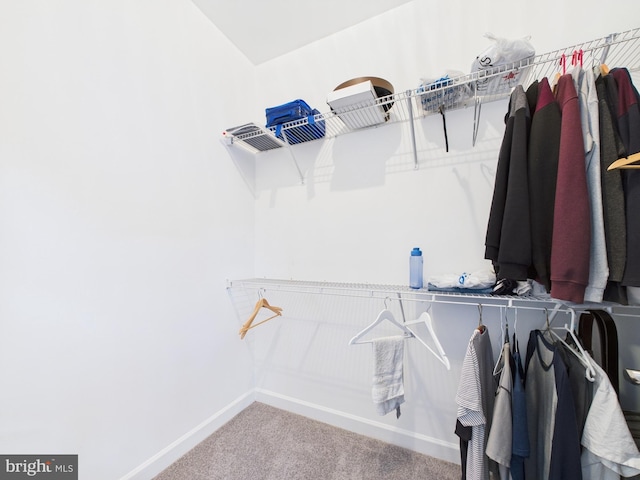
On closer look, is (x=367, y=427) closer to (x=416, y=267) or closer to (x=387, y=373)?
(x=387, y=373)

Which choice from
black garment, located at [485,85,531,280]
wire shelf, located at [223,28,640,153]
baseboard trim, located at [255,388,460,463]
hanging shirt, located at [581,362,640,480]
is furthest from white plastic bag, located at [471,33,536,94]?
baseboard trim, located at [255,388,460,463]

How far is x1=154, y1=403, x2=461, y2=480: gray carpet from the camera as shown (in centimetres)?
132

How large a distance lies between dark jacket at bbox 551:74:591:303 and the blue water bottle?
0.55 meters

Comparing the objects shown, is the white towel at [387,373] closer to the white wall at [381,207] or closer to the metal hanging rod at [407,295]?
the metal hanging rod at [407,295]

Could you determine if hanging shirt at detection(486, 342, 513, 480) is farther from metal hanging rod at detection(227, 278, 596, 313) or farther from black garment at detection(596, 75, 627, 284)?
black garment at detection(596, 75, 627, 284)

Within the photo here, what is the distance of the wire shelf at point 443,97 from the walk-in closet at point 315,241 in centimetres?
2

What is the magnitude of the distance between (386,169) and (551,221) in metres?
0.86

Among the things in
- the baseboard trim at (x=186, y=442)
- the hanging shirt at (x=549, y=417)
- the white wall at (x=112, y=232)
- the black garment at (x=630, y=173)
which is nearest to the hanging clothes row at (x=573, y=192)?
the black garment at (x=630, y=173)

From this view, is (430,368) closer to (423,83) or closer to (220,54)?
(423,83)

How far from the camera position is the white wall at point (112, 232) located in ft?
3.06

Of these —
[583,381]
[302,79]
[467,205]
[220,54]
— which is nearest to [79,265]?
[220,54]

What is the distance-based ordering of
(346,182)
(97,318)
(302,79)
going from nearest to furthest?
(97,318) < (346,182) < (302,79)

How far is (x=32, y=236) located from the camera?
95 cm

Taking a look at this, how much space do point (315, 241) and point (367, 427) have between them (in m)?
1.23
